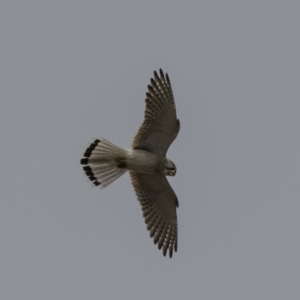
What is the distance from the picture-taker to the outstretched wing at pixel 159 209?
2114 cm

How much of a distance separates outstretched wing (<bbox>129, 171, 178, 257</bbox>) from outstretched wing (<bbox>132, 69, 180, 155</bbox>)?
89 cm

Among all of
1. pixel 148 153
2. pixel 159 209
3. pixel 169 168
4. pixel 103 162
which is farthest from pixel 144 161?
pixel 159 209

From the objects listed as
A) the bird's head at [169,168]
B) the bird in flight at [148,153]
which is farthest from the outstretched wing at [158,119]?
the bird's head at [169,168]

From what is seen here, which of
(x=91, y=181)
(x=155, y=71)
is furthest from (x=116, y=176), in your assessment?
(x=155, y=71)

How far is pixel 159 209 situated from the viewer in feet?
70.1

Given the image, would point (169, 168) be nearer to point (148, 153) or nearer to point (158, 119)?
point (148, 153)

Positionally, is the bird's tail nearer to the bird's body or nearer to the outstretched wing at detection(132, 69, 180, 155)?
the bird's body

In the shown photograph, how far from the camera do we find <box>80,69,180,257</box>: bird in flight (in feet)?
66.5

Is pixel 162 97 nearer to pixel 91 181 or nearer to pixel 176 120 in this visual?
pixel 176 120

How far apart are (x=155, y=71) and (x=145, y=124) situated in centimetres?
100

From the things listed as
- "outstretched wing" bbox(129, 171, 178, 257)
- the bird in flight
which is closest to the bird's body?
the bird in flight

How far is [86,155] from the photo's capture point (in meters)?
20.6

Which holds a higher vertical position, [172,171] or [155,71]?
[155,71]

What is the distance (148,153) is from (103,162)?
33.4 inches
